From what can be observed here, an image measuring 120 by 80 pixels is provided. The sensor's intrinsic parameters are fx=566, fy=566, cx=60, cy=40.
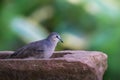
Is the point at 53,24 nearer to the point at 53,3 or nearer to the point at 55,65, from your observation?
the point at 53,3

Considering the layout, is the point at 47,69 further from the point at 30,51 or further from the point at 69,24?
the point at 69,24

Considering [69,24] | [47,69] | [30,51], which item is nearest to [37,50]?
[30,51]

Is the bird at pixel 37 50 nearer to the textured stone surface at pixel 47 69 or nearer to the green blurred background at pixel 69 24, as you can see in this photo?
the textured stone surface at pixel 47 69

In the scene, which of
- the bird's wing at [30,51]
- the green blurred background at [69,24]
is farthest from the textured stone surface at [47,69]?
the green blurred background at [69,24]

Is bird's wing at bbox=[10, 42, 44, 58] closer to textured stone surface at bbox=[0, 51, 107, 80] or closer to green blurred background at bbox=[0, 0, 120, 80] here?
textured stone surface at bbox=[0, 51, 107, 80]

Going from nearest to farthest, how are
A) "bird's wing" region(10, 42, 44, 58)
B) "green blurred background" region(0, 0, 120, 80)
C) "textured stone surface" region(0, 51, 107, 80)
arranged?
1. "textured stone surface" region(0, 51, 107, 80)
2. "bird's wing" region(10, 42, 44, 58)
3. "green blurred background" region(0, 0, 120, 80)

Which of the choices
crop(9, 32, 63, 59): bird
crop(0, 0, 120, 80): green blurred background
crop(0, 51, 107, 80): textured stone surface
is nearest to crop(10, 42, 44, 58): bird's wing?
crop(9, 32, 63, 59): bird

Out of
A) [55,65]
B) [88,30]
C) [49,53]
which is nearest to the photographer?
[55,65]

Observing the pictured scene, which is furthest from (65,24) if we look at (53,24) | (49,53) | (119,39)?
(49,53)
